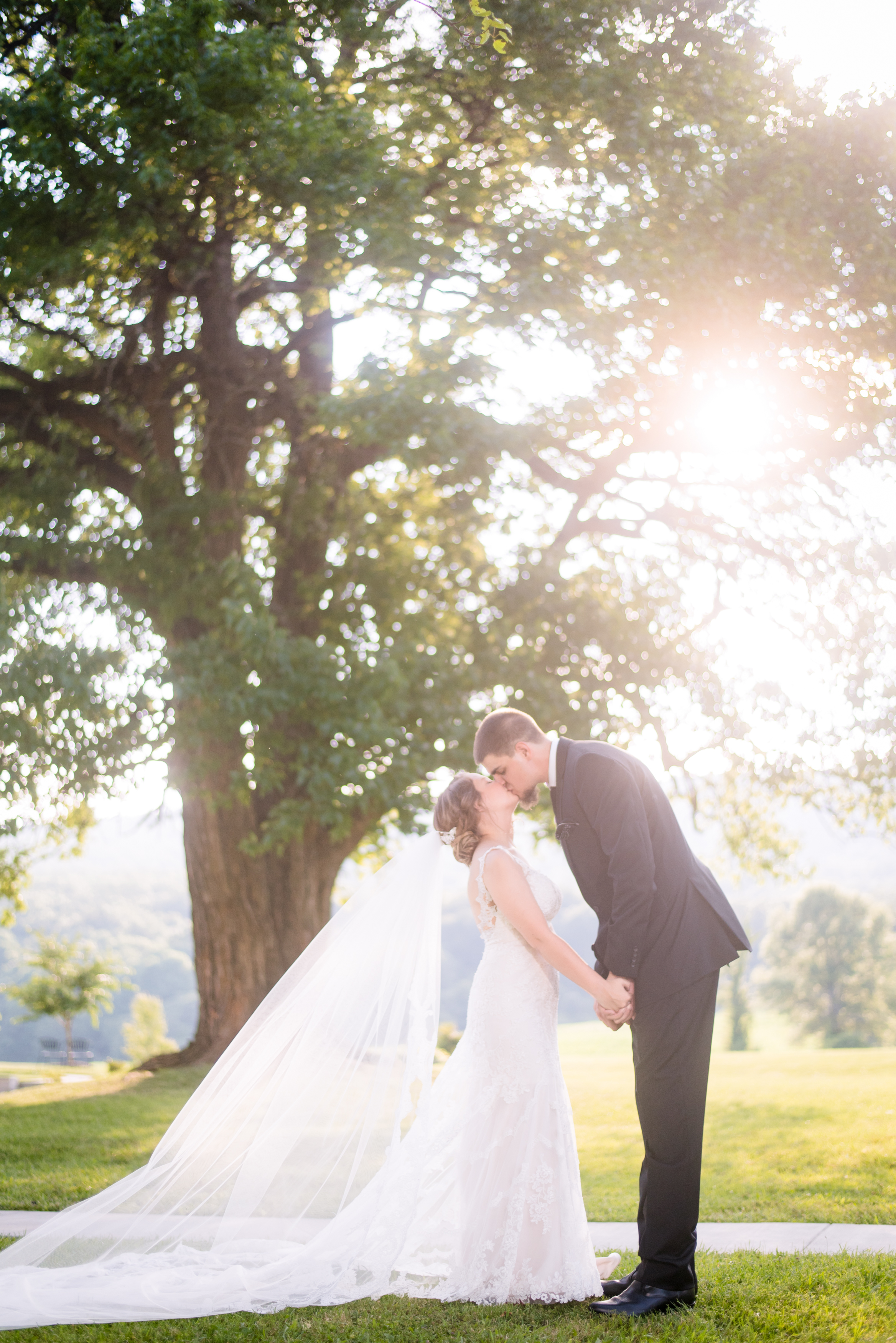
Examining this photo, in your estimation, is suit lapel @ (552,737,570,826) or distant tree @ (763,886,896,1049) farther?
distant tree @ (763,886,896,1049)

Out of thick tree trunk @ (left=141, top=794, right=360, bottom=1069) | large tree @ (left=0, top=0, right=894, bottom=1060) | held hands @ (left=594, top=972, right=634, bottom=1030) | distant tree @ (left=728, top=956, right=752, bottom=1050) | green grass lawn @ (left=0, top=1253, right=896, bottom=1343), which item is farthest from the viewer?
distant tree @ (left=728, top=956, right=752, bottom=1050)

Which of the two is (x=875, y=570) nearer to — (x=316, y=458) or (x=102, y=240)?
(x=316, y=458)

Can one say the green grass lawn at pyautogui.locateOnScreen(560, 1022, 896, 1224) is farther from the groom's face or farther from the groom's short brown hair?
the groom's short brown hair

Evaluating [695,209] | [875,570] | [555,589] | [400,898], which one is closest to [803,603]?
[875,570]

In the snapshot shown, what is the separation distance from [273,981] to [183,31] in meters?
10.8

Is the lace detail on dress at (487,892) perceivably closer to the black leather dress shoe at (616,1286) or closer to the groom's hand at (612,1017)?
the groom's hand at (612,1017)

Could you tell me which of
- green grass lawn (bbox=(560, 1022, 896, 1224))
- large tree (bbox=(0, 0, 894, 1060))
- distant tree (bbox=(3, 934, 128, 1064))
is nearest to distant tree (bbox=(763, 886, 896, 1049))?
distant tree (bbox=(3, 934, 128, 1064))

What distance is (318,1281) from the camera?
15.6 feet

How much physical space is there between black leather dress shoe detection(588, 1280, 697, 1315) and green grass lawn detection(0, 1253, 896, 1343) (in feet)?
0.17

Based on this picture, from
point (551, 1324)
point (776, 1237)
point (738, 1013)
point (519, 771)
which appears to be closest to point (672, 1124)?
point (551, 1324)

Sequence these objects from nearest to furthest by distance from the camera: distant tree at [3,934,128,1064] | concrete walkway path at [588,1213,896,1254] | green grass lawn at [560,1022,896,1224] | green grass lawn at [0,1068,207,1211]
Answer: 1. concrete walkway path at [588,1213,896,1254]
2. green grass lawn at [560,1022,896,1224]
3. green grass lawn at [0,1068,207,1211]
4. distant tree at [3,934,128,1064]

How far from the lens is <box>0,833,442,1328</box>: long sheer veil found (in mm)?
4719

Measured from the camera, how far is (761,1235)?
21.1ft

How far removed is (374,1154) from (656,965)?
5.56 feet
